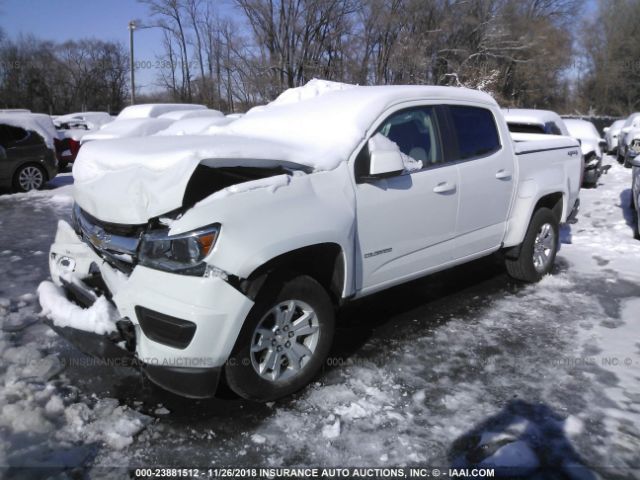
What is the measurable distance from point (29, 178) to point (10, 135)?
972 millimetres

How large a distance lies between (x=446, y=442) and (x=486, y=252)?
2.29 meters

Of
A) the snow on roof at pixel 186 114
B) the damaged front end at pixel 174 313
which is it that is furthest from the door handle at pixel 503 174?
the snow on roof at pixel 186 114

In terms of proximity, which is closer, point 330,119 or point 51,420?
point 51,420

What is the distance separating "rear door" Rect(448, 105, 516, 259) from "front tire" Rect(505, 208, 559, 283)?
0.54 metres

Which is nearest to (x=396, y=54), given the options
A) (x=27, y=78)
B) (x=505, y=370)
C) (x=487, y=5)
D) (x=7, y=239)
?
(x=487, y=5)

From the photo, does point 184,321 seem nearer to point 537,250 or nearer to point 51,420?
point 51,420

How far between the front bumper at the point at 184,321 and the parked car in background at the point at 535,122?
28.2 ft

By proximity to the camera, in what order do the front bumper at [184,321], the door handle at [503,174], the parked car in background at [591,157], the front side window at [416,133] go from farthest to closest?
1. the parked car in background at [591,157]
2. the door handle at [503,174]
3. the front side window at [416,133]
4. the front bumper at [184,321]

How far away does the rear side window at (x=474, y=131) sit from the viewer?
4.46 metres

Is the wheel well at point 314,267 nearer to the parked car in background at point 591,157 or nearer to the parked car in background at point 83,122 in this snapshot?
the parked car in background at point 591,157

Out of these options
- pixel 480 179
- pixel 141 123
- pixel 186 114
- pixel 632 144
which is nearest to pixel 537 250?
pixel 480 179

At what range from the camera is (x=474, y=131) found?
4625 mm

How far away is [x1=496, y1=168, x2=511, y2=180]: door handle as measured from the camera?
4727mm

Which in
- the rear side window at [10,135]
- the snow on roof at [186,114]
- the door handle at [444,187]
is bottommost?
the door handle at [444,187]
